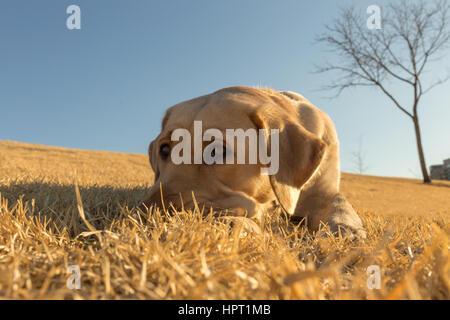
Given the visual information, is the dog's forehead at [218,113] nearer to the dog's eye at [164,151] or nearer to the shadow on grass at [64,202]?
the dog's eye at [164,151]

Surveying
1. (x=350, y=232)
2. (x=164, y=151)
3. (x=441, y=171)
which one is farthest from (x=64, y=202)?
(x=441, y=171)

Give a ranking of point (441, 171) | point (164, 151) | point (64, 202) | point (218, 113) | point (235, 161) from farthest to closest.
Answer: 1. point (441, 171)
2. point (64, 202)
3. point (164, 151)
4. point (218, 113)
5. point (235, 161)

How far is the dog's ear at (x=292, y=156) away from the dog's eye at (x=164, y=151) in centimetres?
67

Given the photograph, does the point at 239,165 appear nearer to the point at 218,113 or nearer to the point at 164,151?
the point at 218,113

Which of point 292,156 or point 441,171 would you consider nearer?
point 292,156

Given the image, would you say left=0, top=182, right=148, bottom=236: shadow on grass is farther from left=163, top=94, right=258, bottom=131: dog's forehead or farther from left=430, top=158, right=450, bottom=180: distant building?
left=430, top=158, right=450, bottom=180: distant building

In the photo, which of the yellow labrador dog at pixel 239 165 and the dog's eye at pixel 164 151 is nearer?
the yellow labrador dog at pixel 239 165

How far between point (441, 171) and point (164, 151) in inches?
1068

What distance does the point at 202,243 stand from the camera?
1.22 m

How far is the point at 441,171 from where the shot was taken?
76.5ft

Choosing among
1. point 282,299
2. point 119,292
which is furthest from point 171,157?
point 282,299

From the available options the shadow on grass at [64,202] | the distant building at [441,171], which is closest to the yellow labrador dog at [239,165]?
the shadow on grass at [64,202]

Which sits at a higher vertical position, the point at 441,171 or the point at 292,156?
the point at 292,156

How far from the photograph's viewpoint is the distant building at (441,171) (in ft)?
73.6
